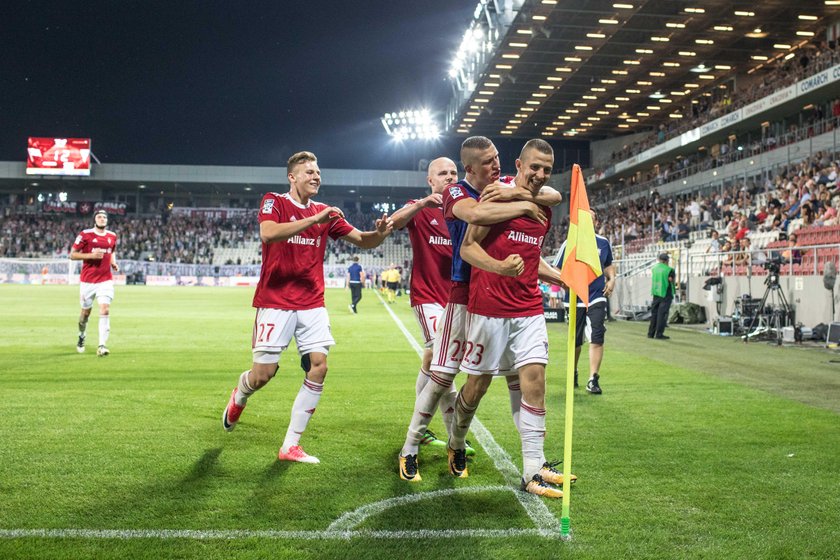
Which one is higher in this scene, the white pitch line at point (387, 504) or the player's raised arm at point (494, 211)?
the player's raised arm at point (494, 211)

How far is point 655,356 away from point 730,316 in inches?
257

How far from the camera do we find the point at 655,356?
14094mm

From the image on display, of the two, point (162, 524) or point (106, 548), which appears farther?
point (162, 524)

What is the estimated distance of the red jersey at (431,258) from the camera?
638 centimetres

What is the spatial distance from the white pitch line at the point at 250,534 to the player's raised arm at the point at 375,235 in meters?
2.52

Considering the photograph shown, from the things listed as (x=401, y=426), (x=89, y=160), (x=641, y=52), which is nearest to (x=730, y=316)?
(x=401, y=426)

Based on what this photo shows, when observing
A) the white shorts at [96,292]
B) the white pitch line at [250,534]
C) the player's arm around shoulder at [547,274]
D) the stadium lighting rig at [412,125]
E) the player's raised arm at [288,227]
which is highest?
the stadium lighting rig at [412,125]

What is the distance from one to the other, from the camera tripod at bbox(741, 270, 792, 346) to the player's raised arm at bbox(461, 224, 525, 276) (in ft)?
44.7

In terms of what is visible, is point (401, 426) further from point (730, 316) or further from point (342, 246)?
point (342, 246)

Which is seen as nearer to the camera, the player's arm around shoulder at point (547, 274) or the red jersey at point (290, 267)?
the player's arm around shoulder at point (547, 274)

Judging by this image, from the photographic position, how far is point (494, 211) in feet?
15.3

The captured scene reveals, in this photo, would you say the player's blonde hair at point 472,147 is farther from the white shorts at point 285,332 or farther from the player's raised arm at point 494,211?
the white shorts at point 285,332

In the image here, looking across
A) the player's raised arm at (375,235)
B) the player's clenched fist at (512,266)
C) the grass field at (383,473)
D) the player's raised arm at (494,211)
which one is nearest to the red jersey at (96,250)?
the grass field at (383,473)

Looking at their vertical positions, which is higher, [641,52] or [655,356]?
[641,52]
